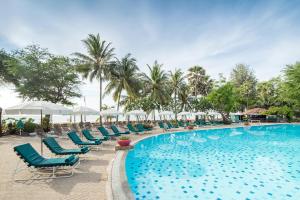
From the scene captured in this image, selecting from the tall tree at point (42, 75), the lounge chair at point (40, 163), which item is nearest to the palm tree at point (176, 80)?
the tall tree at point (42, 75)

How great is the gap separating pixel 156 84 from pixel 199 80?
1633 cm

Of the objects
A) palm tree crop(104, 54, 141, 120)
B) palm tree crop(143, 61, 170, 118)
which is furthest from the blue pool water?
palm tree crop(143, 61, 170, 118)

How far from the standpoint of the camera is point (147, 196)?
6.16m

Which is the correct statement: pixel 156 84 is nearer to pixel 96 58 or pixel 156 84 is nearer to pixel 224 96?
pixel 96 58

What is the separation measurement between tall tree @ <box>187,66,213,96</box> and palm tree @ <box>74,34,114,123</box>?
25.3 m

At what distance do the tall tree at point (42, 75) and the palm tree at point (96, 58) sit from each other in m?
2.54

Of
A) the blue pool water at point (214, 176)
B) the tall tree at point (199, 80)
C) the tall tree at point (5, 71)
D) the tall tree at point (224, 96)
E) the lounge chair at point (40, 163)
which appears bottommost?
the blue pool water at point (214, 176)

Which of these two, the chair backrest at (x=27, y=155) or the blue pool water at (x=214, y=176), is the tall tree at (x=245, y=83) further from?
the chair backrest at (x=27, y=155)

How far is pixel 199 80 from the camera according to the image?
50.5 m

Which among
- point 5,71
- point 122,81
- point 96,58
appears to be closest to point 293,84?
point 122,81

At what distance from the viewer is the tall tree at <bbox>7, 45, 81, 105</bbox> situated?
942 inches

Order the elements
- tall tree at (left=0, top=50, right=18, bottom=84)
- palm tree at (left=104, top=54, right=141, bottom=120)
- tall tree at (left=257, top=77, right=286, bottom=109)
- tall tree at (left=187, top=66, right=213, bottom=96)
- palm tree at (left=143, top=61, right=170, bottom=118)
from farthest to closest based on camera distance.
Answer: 1. tall tree at (left=187, top=66, right=213, bottom=96)
2. tall tree at (left=257, top=77, right=286, bottom=109)
3. palm tree at (left=143, top=61, right=170, bottom=118)
4. palm tree at (left=104, top=54, right=141, bottom=120)
5. tall tree at (left=0, top=50, right=18, bottom=84)

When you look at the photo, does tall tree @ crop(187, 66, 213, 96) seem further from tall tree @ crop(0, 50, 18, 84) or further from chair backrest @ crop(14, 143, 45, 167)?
chair backrest @ crop(14, 143, 45, 167)

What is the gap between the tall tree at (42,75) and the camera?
23.9 meters
